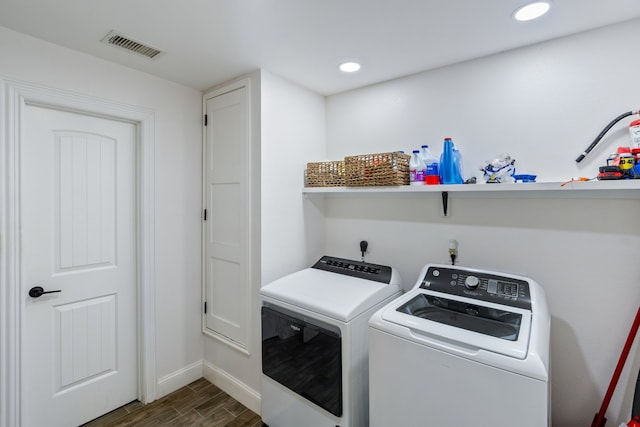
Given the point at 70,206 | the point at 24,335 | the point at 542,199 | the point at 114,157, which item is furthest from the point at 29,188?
the point at 542,199

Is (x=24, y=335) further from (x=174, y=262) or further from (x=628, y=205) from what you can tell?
(x=628, y=205)

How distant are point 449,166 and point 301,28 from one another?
1.13 m

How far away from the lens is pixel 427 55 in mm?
1895

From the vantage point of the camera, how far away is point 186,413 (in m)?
2.14

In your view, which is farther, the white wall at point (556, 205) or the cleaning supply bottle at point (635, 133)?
the white wall at point (556, 205)

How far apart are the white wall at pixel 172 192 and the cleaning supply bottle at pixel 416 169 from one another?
1666 mm

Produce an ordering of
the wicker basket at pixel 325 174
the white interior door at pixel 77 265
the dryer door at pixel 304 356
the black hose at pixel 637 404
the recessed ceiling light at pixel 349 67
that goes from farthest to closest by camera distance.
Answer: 1. the wicker basket at pixel 325 174
2. the recessed ceiling light at pixel 349 67
3. the white interior door at pixel 77 265
4. the dryer door at pixel 304 356
5. the black hose at pixel 637 404

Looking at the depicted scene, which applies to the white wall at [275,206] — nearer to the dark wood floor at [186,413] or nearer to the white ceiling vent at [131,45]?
the dark wood floor at [186,413]

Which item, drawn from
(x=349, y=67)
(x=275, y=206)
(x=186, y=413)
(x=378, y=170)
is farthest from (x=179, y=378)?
(x=349, y=67)

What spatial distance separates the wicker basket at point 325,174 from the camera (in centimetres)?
224

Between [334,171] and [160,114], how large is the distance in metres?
1.35

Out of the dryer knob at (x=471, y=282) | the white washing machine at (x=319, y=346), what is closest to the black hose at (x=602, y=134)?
the dryer knob at (x=471, y=282)

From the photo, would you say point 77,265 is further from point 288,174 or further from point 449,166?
point 449,166

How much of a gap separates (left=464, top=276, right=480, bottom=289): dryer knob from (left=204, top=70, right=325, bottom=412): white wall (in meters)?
1.21
